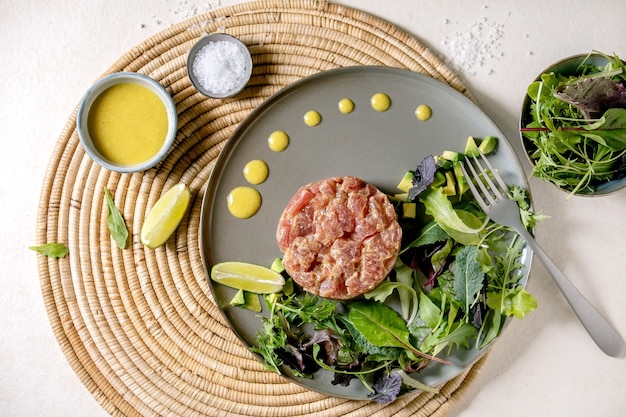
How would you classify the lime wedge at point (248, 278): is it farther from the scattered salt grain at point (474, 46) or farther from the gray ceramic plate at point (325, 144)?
the scattered salt grain at point (474, 46)

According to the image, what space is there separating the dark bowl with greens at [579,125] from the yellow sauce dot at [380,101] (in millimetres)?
703

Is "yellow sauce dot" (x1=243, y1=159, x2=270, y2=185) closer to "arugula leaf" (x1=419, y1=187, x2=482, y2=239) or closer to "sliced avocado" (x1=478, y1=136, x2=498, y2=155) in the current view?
"arugula leaf" (x1=419, y1=187, x2=482, y2=239)

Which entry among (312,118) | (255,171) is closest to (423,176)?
(312,118)

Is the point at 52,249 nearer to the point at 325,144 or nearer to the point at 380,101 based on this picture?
the point at 325,144

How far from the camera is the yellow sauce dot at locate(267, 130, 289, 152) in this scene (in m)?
3.13

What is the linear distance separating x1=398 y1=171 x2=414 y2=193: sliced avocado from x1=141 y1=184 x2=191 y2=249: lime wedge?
113 centimetres

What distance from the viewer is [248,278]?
3033 millimetres

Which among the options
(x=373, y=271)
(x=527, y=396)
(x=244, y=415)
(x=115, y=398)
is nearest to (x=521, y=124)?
(x=373, y=271)

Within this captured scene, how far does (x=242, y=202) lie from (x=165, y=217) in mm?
411

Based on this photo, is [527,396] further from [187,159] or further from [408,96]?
[187,159]

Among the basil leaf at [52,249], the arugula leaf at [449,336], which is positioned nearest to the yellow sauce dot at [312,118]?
the arugula leaf at [449,336]

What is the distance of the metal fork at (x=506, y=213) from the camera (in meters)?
2.94

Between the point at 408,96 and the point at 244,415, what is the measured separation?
1.93m

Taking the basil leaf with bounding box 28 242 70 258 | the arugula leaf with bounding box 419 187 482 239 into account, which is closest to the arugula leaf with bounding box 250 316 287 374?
the arugula leaf with bounding box 419 187 482 239
